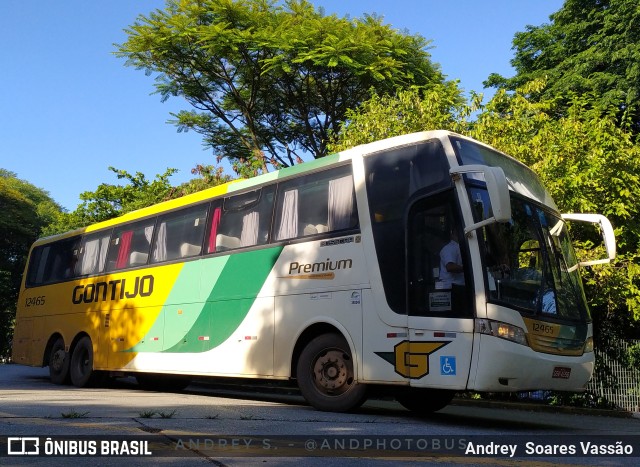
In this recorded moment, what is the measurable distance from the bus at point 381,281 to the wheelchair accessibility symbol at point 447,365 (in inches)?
0.7

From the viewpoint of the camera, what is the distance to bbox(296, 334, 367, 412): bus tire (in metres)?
9.01

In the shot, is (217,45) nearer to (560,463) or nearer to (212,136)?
(212,136)

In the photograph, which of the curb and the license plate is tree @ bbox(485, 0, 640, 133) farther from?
the license plate

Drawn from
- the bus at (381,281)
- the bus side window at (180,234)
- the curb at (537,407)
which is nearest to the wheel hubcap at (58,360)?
the bus at (381,281)

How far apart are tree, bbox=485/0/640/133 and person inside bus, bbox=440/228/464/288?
14.0m

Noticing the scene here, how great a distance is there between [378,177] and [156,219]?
6023 millimetres

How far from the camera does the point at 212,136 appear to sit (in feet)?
84.0

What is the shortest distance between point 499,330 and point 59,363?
11759 mm

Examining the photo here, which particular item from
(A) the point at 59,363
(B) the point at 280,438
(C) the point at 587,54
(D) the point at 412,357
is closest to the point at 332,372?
(D) the point at 412,357

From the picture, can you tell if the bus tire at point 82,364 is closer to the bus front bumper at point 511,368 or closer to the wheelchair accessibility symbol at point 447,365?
the wheelchair accessibility symbol at point 447,365

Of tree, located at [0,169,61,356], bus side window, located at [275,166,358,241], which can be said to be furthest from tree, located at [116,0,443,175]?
tree, located at [0,169,61,356]

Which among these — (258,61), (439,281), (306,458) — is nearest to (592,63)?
(258,61)

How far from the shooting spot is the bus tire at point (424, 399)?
9.83 meters

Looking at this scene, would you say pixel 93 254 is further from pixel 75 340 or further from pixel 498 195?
pixel 498 195
